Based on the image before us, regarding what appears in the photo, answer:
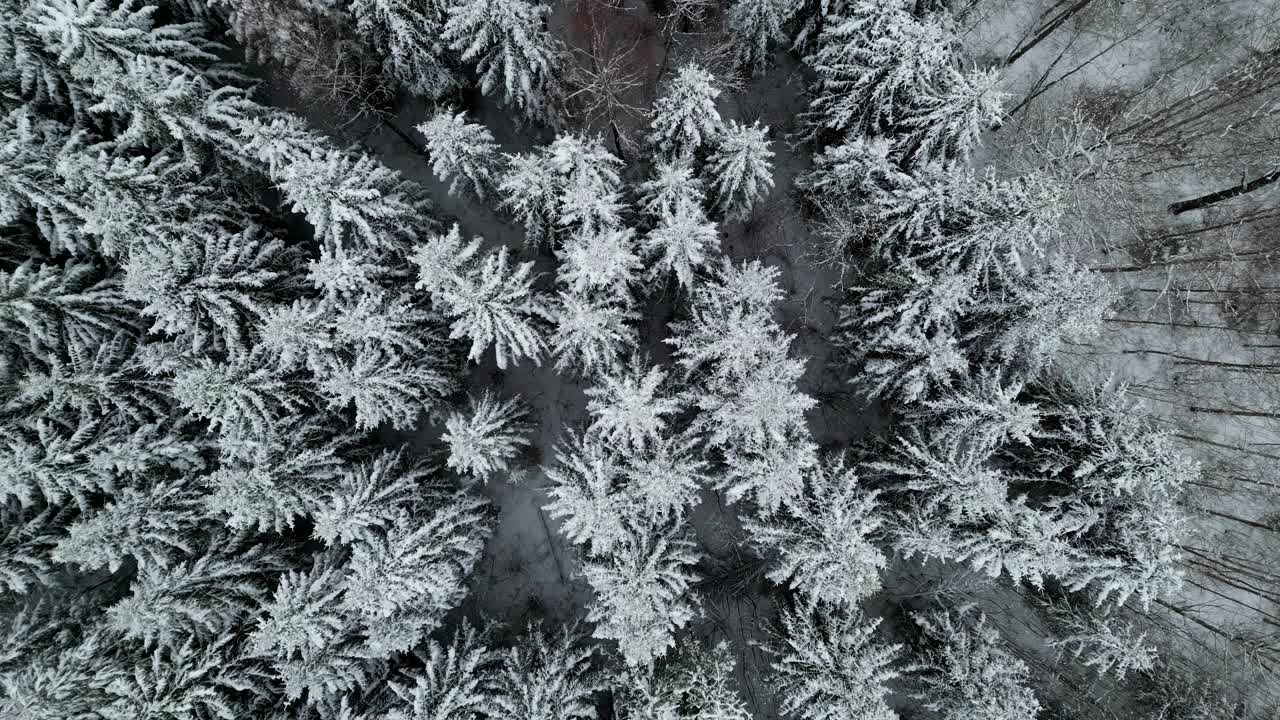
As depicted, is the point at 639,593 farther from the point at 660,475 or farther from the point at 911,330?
the point at 911,330

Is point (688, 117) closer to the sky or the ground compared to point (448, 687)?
closer to the sky

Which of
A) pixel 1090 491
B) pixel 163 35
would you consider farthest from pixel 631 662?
pixel 163 35

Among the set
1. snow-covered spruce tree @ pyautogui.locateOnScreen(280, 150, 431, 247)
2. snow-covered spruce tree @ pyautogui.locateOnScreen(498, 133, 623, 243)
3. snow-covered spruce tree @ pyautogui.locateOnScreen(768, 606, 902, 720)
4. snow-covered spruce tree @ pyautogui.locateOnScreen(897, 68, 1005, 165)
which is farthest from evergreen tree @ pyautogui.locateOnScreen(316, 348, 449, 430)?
snow-covered spruce tree @ pyautogui.locateOnScreen(897, 68, 1005, 165)

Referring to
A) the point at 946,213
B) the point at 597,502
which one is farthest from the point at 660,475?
the point at 946,213

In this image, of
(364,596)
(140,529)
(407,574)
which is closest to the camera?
(364,596)

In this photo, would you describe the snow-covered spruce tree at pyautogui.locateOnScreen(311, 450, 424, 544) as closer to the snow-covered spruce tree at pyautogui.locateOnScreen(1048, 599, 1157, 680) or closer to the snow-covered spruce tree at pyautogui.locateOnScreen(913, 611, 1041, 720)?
the snow-covered spruce tree at pyautogui.locateOnScreen(913, 611, 1041, 720)

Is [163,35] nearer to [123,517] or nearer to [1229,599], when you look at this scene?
[123,517]

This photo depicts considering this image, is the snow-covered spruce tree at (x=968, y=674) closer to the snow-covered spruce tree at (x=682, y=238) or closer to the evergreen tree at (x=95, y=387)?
the snow-covered spruce tree at (x=682, y=238)

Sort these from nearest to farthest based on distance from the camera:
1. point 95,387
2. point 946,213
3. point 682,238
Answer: point 682,238, point 946,213, point 95,387
